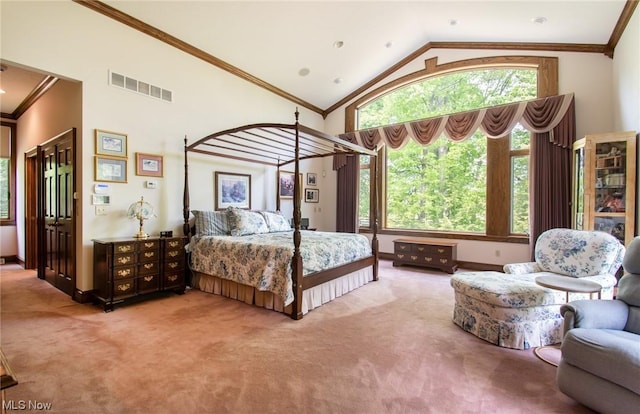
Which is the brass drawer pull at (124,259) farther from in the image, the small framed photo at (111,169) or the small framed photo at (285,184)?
Answer: the small framed photo at (285,184)

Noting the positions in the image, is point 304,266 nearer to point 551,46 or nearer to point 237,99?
point 237,99

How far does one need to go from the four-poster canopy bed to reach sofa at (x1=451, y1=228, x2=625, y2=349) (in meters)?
1.53

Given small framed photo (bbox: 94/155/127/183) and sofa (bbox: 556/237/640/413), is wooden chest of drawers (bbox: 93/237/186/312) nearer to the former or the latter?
small framed photo (bbox: 94/155/127/183)

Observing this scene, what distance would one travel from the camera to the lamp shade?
396cm

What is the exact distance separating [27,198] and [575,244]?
8365mm

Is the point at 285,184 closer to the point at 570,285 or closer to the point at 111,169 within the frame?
the point at 111,169

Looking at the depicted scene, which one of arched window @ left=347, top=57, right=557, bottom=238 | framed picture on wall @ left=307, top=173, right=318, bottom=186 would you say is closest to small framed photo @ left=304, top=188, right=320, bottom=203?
framed picture on wall @ left=307, top=173, right=318, bottom=186

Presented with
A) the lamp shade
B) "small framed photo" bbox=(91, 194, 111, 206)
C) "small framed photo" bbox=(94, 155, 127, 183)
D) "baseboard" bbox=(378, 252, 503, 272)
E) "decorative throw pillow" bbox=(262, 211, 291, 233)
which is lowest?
"baseboard" bbox=(378, 252, 503, 272)

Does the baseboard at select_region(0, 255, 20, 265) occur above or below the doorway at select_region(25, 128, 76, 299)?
below

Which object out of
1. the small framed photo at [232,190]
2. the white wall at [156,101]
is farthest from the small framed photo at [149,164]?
the small framed photo at [232,190]

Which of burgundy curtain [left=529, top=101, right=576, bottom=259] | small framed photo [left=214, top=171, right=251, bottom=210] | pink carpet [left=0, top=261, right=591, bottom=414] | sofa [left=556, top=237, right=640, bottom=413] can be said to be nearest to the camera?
sofa [left=556, top=237, right=640, bottom=413]

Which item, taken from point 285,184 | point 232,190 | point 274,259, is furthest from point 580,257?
point 285,184

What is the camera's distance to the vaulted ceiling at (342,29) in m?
4.03

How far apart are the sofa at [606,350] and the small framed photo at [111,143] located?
4.88 meters
